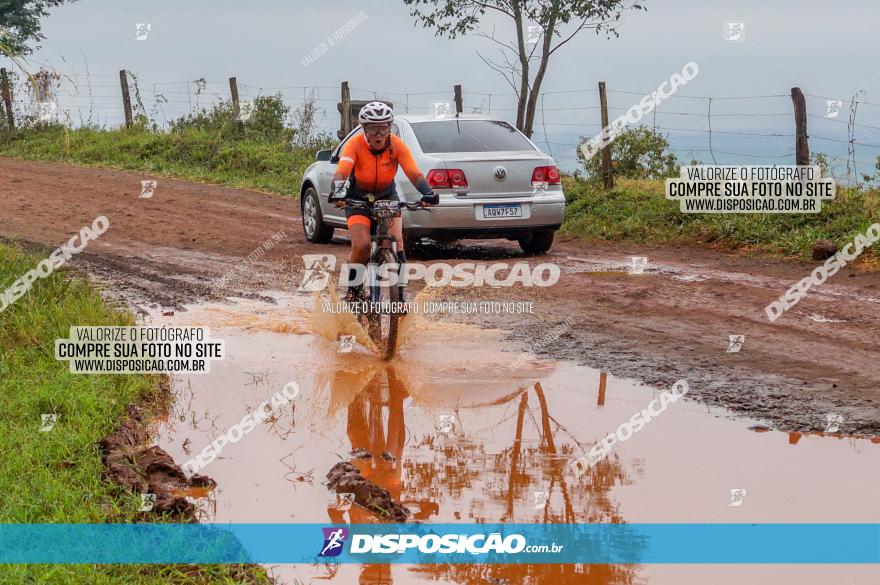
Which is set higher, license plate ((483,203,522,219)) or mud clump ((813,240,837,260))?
license plate ((483,203,522,219))

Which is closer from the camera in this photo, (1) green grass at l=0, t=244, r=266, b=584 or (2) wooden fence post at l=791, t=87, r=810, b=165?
(1) green grass at l=0, t=244, r=266, b=584

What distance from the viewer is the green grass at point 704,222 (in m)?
12.9

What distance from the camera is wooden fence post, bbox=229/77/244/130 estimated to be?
27.1m

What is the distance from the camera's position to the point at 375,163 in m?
8.78

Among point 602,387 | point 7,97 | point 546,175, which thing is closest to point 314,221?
point 546,175

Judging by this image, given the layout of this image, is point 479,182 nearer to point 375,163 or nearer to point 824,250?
point 375,163

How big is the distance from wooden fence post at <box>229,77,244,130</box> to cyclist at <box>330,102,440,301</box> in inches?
746

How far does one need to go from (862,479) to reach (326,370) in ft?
13.4

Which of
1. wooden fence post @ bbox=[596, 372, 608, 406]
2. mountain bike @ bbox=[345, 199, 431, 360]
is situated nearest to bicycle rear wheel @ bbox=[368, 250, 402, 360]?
Result: mountain bike @ bbox=[345, 199, 431, 360]

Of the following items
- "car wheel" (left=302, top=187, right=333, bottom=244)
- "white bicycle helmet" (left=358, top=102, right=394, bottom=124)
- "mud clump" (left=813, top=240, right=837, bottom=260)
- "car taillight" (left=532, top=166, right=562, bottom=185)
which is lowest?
"mud clump" (left=813, top=240, right=837, bottom=260)

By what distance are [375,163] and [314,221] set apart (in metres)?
6.28

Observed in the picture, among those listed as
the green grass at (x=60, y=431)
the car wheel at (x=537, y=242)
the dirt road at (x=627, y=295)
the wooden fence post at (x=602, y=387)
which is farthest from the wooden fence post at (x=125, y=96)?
the wooden fence post at (x=602, y=387)

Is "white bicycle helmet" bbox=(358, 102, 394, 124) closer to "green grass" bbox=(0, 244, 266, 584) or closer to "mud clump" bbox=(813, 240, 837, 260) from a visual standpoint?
"green grass" bbox=(0, 244, 266, 584)

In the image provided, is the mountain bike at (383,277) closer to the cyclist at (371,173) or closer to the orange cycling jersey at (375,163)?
the cyclist at (371,173)
